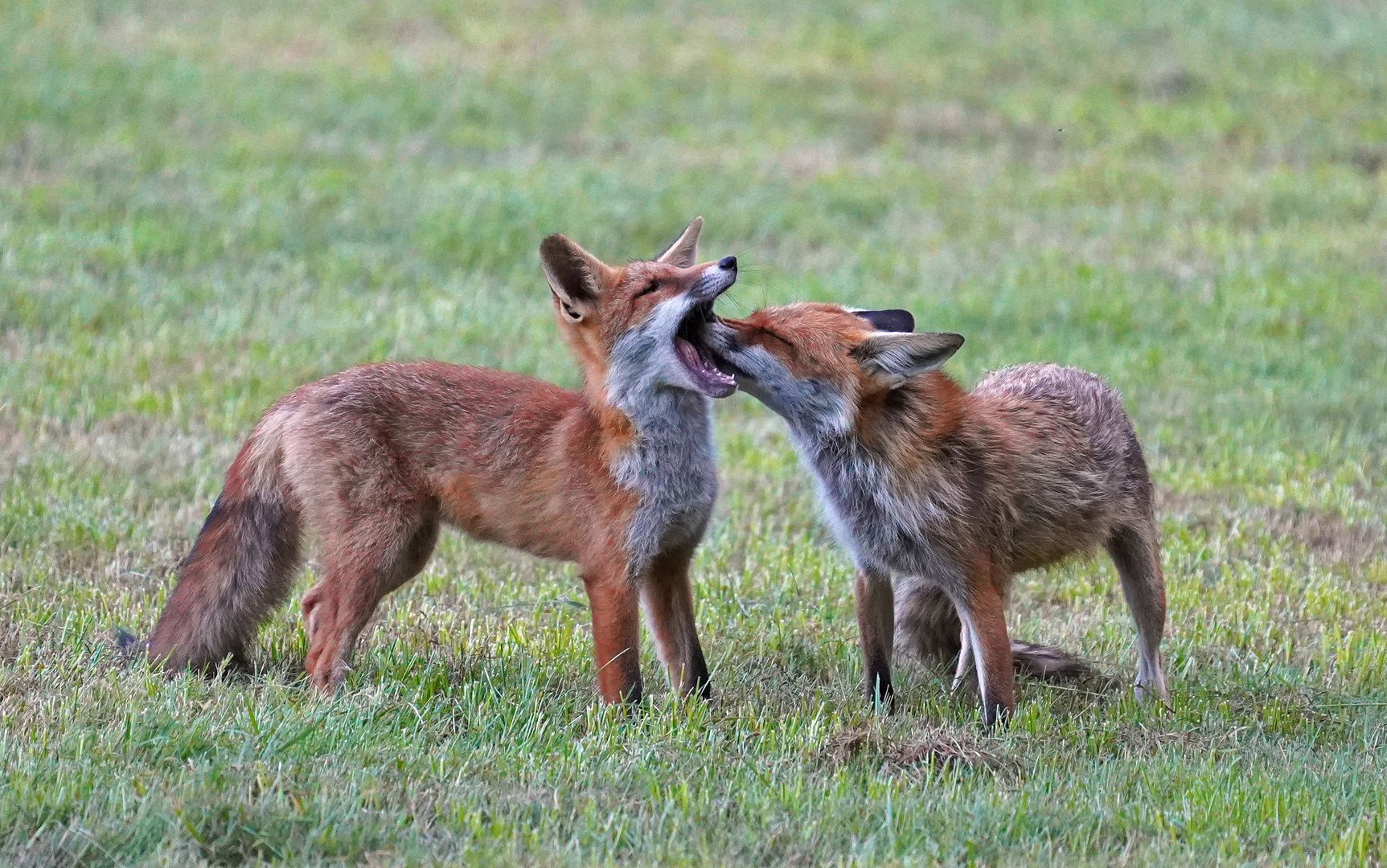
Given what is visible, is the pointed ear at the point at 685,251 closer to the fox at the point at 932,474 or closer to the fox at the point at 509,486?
the fox at the point at 509,486

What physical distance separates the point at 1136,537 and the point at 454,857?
3463 millimetres

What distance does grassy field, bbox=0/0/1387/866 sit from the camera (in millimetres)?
4809

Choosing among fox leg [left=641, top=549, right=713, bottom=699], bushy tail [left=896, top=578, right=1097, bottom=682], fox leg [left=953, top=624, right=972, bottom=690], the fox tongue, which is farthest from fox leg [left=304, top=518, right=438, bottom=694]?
fox leg [left=953, top=624, right=972, bottom=690]

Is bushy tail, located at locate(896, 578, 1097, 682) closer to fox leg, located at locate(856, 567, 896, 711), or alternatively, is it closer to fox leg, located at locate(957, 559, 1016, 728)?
fox leg, located at locate(856, 567, 896, 711)

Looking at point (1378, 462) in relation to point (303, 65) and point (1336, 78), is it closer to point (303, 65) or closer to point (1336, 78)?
point (1336, 78)

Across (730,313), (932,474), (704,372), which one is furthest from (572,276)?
(730,313)

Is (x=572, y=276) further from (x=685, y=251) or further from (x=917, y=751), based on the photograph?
(x=917, y=751)

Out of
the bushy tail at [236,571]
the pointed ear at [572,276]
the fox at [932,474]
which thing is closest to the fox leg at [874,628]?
the fox at [932,474]

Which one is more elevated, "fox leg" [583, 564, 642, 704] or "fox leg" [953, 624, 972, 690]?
"fox leg" [583, 564, 642, 704]

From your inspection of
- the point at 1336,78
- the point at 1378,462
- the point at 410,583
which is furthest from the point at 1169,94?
the point at 410,583

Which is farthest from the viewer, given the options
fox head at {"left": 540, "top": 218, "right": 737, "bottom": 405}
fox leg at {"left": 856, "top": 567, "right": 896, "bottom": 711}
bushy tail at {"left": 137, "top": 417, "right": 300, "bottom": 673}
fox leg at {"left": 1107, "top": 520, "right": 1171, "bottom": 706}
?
fox leg at {"left": 1107, "top": 520, "right": 1171, "bottom": 706}

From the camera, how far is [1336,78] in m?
20.3

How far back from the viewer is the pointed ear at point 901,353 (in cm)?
571

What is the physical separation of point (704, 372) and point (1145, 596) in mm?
2185
